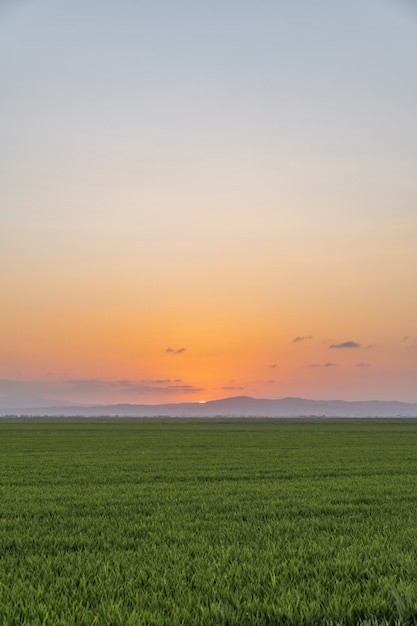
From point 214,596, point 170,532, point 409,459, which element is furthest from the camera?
point 409,459

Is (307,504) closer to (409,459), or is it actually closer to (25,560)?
(25,560)

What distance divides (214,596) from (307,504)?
9070 mm

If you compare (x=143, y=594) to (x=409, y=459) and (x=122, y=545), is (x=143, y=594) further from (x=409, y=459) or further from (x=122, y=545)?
(x=409, y=459)

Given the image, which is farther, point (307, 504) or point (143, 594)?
point (307, 504)

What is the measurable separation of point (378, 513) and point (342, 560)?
619cm

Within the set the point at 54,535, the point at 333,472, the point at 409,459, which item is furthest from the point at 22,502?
the point at 409,459

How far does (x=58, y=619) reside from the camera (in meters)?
6.49

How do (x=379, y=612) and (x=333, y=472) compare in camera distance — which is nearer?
(x=379, y=612)

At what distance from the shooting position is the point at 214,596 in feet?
24.4

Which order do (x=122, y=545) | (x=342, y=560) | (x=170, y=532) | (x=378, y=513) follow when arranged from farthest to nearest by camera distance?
(x=378, y=513) < (x=170, y=532) < (x=122, y=545) < (x=342, y=560)

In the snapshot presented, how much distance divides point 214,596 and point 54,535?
18.0ft

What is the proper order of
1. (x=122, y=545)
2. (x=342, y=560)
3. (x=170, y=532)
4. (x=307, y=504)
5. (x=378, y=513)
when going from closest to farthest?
(x=342, y=560) → (x=122, y=545) → (x=170, y=532) → (x=378, y=513) → (x=307, y=504)

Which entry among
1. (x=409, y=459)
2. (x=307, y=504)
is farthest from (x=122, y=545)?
(x=409, y=459)

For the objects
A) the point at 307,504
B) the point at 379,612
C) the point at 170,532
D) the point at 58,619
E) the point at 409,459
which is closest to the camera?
the point at 58,619
